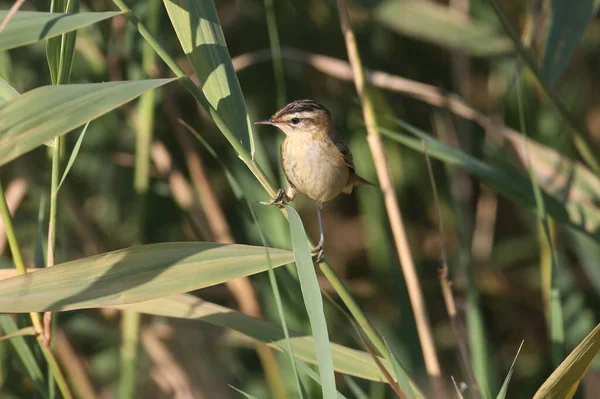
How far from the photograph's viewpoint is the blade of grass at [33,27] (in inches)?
51.3

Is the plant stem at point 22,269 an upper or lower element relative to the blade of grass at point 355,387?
upper

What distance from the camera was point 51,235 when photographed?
5.49 feet

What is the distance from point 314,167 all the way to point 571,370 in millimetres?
1045

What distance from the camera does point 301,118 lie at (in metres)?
2.38

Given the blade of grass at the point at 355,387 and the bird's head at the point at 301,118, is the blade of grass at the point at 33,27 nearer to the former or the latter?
the bird's head at the point at 301,118

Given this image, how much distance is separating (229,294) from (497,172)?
1685 mm

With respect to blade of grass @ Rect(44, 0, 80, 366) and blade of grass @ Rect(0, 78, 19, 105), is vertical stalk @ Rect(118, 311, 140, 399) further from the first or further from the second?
blade of grass @ Rect(0, 78, 19, 105)

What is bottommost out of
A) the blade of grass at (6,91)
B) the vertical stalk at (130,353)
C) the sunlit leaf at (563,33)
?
the vertical stalk at (130,353)

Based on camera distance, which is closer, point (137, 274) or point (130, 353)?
point (137, 274)

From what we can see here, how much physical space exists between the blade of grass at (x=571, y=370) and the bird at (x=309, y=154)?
2.90ft

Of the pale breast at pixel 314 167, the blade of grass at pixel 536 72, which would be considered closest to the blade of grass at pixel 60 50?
the pale breast at pixel 314 167

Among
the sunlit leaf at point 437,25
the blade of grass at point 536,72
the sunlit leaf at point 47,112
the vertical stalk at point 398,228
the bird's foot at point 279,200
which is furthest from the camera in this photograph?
the sunlit leaf at point 437,25

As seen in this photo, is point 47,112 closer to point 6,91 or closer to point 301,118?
point 6,91

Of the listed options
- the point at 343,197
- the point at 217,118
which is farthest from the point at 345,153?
the point at 343,197
